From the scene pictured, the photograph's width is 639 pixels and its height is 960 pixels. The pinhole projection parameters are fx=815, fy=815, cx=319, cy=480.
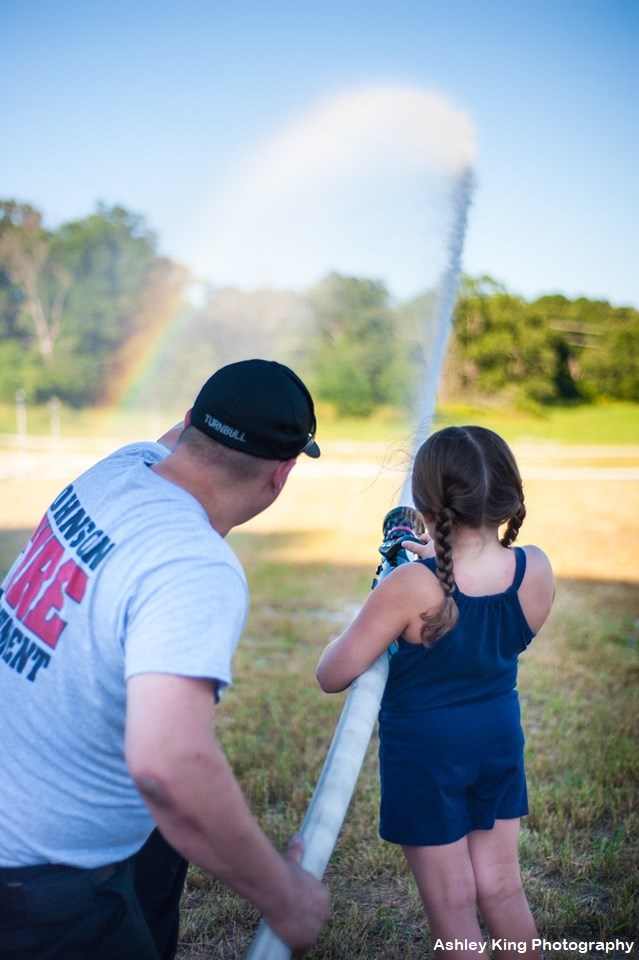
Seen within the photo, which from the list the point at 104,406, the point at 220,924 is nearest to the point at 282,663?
the point at 220,924

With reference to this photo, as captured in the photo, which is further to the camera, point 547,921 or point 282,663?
point 282,663

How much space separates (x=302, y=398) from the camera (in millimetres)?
1751

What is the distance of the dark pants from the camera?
1.59m

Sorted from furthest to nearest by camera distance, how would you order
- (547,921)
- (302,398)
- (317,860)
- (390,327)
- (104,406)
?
(104,406)
(390,327)
(547,921)
(302,398)
(317,860)

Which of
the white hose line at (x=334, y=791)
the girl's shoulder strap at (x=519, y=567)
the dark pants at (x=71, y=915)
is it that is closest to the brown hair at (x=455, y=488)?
the girl's shoulder strap at (x=519, y=567)

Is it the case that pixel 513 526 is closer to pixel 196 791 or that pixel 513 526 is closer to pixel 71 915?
pixel 196 791

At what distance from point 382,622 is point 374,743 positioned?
2.67 metres

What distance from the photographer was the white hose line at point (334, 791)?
1.40 meters

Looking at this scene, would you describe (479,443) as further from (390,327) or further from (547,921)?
(390,327)

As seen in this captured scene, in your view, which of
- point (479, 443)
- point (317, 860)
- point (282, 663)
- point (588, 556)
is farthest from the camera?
point (588, 556)

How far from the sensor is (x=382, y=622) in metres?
1.96

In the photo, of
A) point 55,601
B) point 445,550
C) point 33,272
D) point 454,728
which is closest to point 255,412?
point 55,601

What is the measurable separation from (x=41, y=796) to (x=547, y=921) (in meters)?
2.01

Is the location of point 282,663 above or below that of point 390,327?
below
